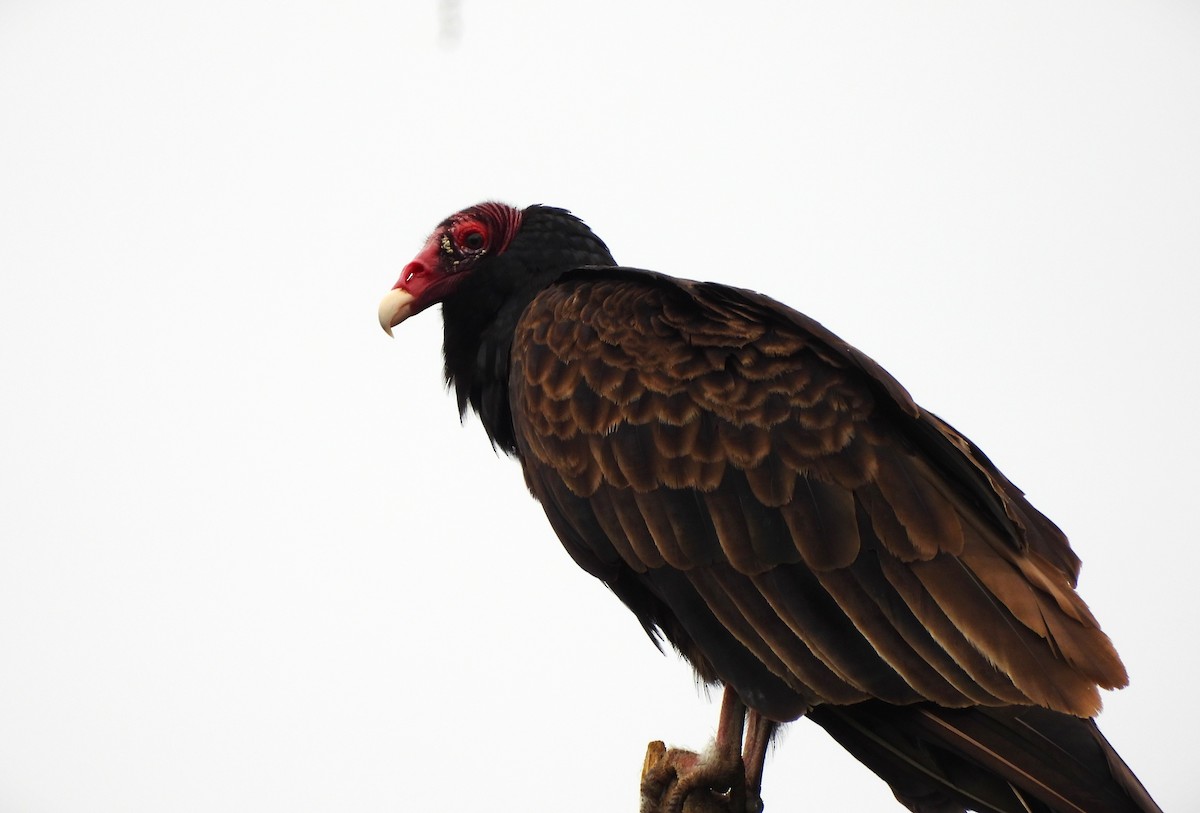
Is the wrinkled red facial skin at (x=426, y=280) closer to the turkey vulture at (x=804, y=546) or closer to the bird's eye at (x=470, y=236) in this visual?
the bird's eye at (x=470, y=236)

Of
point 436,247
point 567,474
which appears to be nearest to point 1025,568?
Result: point 567,474

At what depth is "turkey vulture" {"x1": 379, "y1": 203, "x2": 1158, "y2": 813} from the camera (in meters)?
3.28

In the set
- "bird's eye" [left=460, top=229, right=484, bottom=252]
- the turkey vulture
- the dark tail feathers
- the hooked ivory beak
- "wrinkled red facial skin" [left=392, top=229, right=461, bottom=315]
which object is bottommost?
the dark tail feathers

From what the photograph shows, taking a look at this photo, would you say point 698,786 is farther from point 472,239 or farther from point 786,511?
point 472,239

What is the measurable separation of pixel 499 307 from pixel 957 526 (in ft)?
6.43

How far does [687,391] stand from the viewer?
384 centimetres

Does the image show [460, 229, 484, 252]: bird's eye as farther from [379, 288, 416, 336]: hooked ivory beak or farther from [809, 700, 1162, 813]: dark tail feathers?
[809, 700, 1162, 813]: dark tail feathers

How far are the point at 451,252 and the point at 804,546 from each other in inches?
79.2

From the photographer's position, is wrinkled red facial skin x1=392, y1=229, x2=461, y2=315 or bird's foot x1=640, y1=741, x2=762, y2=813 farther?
wrinkled red facial skin x1=392, y1=229, x2=461, y2=315

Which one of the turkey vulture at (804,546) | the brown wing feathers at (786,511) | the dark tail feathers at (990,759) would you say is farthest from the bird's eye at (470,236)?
the dark tail feathers at (990,759)

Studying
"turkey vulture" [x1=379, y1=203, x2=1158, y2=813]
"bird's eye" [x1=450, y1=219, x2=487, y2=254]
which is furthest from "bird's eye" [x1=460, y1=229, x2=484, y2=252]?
"turkey vulture" [x1=379, y1=203, x2=1158, y2=813]

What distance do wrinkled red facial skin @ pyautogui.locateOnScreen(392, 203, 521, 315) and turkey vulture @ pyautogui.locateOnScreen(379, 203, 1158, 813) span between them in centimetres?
55

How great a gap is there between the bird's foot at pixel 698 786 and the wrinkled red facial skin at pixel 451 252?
199cm

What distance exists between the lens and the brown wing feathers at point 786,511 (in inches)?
133
